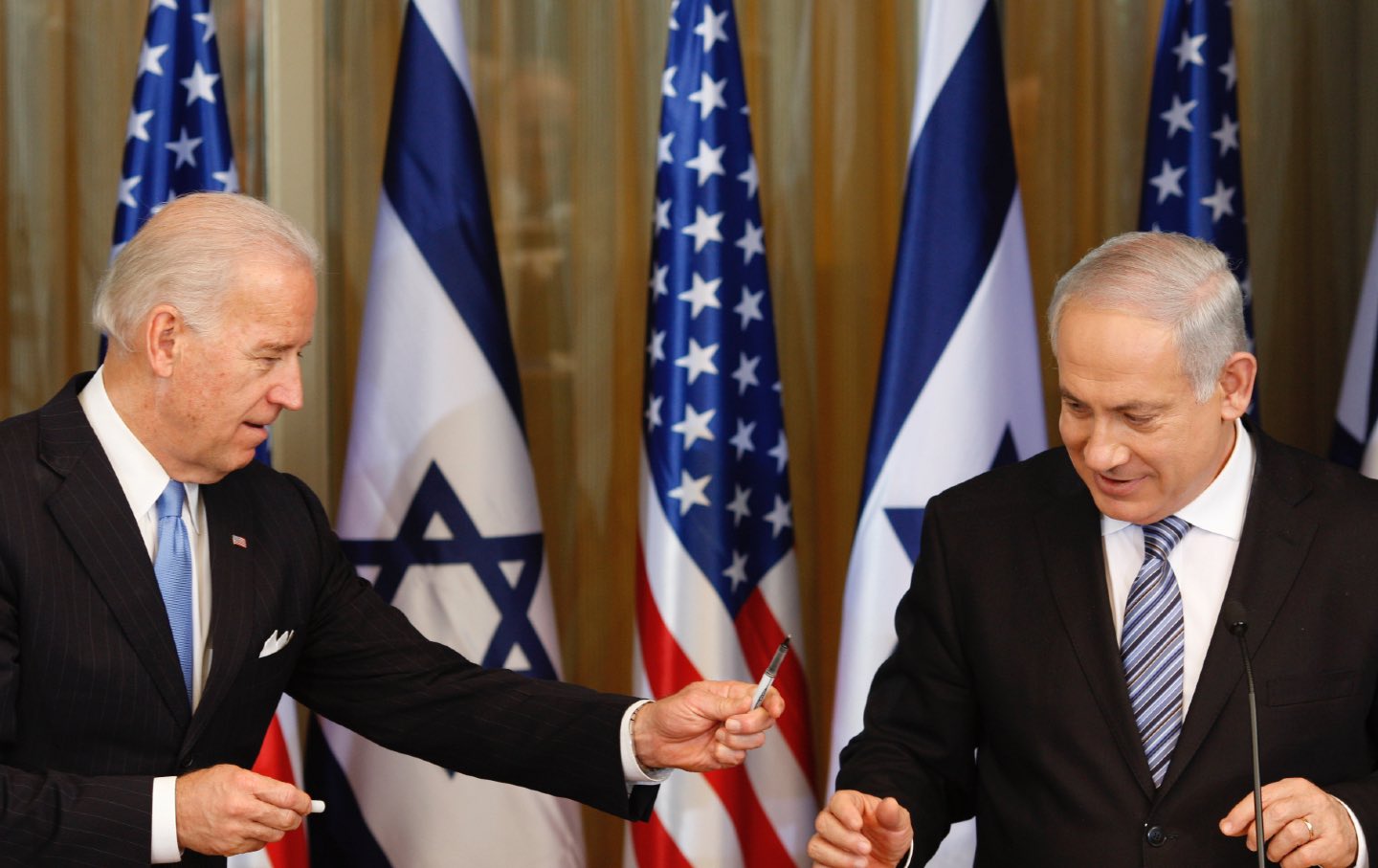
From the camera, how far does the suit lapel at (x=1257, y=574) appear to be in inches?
Answer: 84.9

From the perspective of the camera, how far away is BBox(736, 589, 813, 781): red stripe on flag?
3.55m

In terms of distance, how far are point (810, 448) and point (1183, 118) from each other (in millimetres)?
1310

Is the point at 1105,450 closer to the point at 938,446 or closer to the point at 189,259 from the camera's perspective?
the point at 938,446

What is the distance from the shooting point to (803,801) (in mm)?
3566

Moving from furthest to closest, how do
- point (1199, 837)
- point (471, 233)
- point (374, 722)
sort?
point (471, 233) < point (374, 722) < point (1199, 837)

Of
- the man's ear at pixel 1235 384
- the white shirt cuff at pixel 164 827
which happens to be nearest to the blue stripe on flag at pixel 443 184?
the white shirt cuff at pixel 164 827

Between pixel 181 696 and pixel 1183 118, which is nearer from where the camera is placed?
pixel 181 696

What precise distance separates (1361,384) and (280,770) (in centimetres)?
263

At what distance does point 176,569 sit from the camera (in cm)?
226

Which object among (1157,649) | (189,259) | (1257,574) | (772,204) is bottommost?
(1157,649)

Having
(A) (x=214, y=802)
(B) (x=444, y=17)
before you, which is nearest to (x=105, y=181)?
(B) (x=444, y=17)

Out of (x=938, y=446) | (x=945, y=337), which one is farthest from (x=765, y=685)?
(x=945, y=337)

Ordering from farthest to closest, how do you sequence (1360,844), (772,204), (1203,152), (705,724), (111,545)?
1. (772,204)
2. (1203,152)
3. (705,724)
4. (111,545)
5. (1360,844)

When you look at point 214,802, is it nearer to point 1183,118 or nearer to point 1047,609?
point 1047,609
